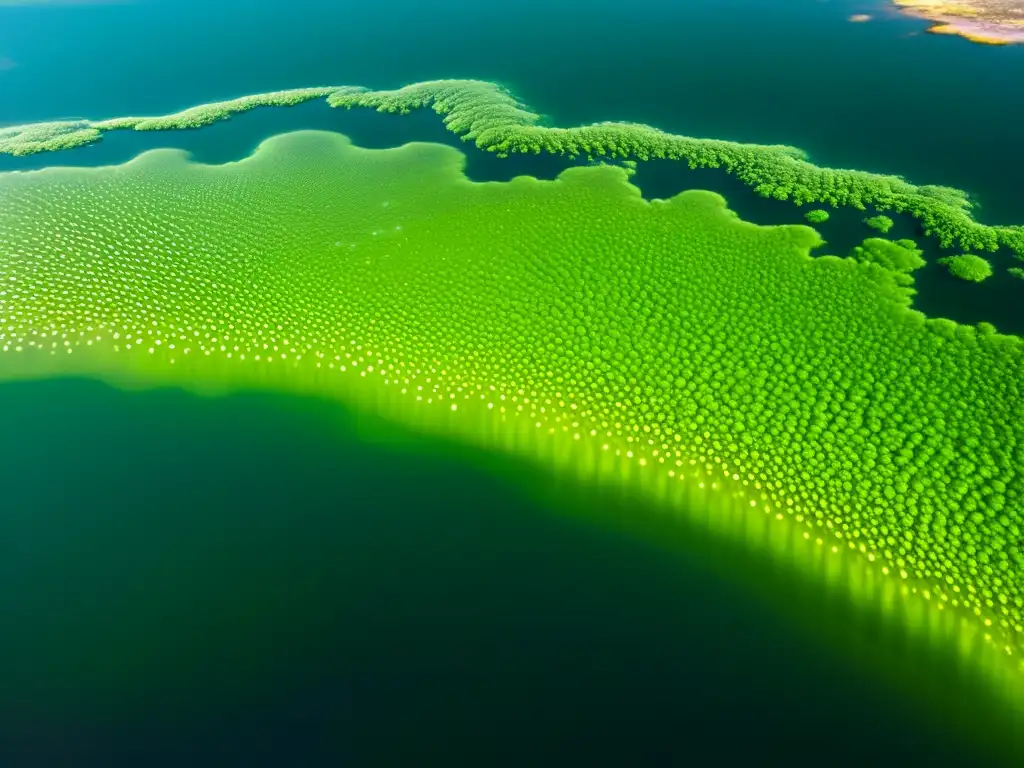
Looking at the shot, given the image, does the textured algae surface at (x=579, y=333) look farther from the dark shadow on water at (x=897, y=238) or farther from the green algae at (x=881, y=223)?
the green algae at (x=881, y=223)

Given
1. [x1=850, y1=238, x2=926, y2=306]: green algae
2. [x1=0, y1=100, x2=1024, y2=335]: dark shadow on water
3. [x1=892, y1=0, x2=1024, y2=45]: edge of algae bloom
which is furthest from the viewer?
[x1=892, y1=0, x2=1024, y2=45]: edge of algae bloom

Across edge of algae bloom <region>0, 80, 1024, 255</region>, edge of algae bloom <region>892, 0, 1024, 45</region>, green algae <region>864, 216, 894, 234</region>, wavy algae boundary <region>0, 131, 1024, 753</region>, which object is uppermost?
edge of algae bloom <region>892, 0, 1024, 45</region>

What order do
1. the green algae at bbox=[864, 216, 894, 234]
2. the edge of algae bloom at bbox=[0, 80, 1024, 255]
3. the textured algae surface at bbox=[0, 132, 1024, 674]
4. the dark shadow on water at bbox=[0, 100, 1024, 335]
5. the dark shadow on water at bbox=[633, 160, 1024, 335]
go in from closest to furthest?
1. the textured algae surface at bbox=[0, 132, 1024, 674]
2. the dark shadow on water at bbox=[633, 160, 1024, 335]
3. the dark shadow on water at bbox=[0, 100, 1024, 335]
4. the green algae at bbox=[864, 216, 894, 234]
5. the edge of algae bloom at bbox=[0, 80, 1024, 255]

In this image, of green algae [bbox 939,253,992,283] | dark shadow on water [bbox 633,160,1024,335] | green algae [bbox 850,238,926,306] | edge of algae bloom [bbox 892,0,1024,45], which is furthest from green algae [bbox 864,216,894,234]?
edge of algae bloom [bbox 892,0,1024,45]

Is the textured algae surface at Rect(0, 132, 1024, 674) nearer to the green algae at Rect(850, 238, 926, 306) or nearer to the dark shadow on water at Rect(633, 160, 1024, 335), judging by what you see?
the green algae at Rect(850, 238, 926, 306)

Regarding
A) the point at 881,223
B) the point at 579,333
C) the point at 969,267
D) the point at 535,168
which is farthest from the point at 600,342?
the point at 969,267

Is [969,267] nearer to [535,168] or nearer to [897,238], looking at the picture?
[897,238]

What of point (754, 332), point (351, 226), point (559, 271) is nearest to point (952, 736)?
point (754, 332)
